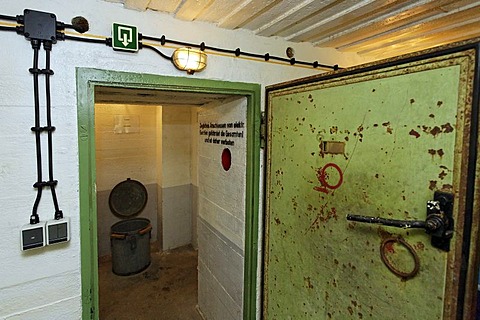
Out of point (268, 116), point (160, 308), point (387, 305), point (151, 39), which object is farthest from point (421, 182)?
point (160, 308)

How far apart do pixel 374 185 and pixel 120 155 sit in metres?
3.29

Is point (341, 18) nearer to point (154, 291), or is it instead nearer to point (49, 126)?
point (49, 126)

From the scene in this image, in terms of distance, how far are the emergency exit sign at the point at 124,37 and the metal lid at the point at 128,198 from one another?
2700mm

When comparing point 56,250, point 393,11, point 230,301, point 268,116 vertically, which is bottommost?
point 230,301

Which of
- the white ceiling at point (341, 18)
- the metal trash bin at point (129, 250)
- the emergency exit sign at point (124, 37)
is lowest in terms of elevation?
the metal trash bin at point (129, 250)

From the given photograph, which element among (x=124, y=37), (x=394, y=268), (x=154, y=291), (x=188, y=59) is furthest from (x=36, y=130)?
(x=154, y=291)

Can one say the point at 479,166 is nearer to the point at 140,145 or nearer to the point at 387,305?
the point at 387,305

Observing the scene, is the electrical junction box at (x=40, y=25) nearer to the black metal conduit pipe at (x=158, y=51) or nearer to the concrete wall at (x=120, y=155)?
the black metal conduit pipe at (x=158, y=51)

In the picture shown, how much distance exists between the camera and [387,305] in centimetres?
101

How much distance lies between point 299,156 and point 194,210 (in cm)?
279

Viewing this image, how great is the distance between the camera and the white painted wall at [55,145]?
1.09 m

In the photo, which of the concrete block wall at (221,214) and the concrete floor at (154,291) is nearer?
the concrete block wall at (221,214)

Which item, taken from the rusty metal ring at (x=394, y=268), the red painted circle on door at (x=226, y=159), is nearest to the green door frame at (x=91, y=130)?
the red painted circle on door at (x=226, y=159)

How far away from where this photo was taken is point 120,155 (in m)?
3.61
